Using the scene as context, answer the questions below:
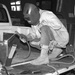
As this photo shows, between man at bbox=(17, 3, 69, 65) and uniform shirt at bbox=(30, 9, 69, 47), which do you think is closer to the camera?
man at bbox=(17, 3, 69, 65)

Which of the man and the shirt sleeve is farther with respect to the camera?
the shirt sleeve

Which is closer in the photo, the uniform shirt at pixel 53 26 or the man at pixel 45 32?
the man at pixel 45 32

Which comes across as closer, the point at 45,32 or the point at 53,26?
the point at 45,32

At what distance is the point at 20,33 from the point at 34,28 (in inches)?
11.0

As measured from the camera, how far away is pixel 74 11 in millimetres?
3641

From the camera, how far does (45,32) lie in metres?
2.23

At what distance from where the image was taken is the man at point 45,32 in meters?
2.21

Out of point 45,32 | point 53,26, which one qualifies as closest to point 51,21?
point 53,26

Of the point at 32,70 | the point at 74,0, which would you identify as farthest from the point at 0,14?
the point at 32,70

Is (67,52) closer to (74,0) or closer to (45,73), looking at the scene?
(45,73)

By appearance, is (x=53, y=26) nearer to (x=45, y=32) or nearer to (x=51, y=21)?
(x=51, y=21)

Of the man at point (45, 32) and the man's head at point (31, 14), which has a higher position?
the man's head at point (31, 14)

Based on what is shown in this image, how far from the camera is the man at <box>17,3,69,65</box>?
221cm

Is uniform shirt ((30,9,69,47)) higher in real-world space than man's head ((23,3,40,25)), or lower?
lower
